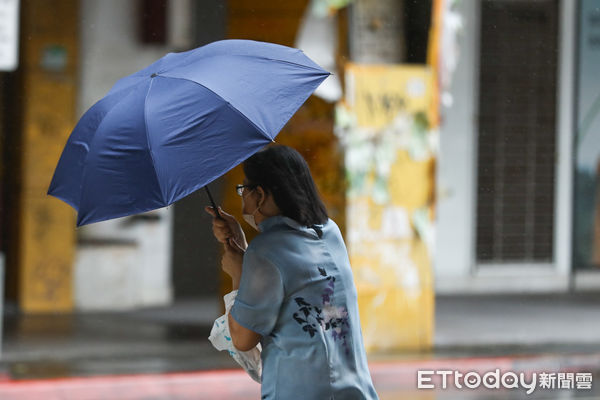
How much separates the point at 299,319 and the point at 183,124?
0.64m

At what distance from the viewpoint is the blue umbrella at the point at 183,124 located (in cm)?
247

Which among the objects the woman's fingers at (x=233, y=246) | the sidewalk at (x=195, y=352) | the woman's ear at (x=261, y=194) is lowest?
the sidewalk at (x=195, y=352)

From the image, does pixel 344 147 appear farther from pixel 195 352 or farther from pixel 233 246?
pixel 233 246

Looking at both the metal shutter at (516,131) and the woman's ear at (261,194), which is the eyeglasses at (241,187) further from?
the metal shutter at (516,131)

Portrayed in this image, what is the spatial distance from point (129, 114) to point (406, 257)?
5.29 meters

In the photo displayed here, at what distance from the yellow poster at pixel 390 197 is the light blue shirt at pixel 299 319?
204 inches

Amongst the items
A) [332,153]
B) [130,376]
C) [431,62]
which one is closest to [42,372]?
[130,376]

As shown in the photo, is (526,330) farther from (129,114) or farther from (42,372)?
(129,114)

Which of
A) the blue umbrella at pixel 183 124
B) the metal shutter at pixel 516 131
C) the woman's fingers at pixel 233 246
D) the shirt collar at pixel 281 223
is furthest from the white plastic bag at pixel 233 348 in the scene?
the metal shutter at pixel 516 131

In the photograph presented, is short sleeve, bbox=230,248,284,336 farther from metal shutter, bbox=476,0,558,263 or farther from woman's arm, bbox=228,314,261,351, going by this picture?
metal shutter, bbox=476,0,558,263

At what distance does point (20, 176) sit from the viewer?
9.38m

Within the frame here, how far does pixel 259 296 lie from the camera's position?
229cm
